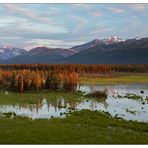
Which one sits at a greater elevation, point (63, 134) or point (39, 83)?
point (39, 83)

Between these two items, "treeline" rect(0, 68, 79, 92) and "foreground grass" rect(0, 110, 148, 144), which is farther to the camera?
"treeline" rect(0, 68, 79, 92)

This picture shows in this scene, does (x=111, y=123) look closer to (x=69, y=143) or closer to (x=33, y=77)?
(x=69, y=143)

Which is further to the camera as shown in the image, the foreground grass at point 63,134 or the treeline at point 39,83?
the treeline at point 39,83

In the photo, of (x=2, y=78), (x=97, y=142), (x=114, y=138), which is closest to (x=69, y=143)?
(x=97, y=142)

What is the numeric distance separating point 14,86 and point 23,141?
6578 centimetres

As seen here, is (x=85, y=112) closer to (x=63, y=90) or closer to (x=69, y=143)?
(x=69, y=143)

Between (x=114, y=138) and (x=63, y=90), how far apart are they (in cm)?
6318

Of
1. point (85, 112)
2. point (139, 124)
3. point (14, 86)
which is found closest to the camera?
point (139, 124)

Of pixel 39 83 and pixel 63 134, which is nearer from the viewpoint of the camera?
pixel 63 134

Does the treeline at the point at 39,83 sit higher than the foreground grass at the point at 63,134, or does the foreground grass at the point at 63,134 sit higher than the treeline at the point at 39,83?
the treeline at the point at 39,83

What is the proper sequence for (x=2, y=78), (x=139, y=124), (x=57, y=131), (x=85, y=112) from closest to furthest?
(x=57, y=131) < (x=139, y=124) < (x=85, y=112) < (x=2, y=78)

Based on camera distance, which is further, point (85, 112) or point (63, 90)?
point (63, 90)

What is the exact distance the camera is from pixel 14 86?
304 ft

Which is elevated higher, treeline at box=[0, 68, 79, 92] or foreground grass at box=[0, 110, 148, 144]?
treeline at box=[0, 68, 79, 92]
